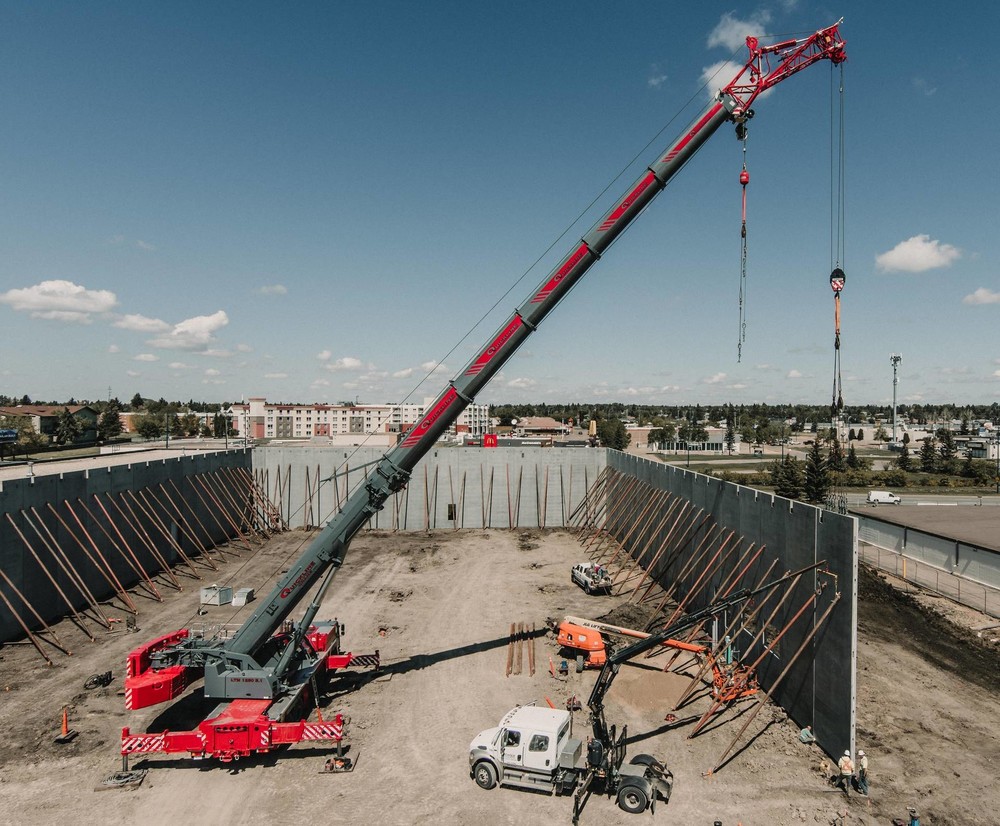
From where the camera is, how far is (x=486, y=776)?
568 inches

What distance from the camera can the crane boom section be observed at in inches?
648

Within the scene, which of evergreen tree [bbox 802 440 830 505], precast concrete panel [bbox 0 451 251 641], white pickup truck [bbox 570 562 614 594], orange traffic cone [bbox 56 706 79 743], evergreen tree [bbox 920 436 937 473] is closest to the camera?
orange traffic cone [bbox 56 706 79 743]

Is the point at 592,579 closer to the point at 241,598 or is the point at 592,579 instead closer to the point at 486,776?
the point at 486,776

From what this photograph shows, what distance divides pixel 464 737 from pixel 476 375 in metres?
10.7

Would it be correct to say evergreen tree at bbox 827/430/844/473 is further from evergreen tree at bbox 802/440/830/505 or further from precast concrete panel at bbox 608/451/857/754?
precast concrete panel at bbox 608/451/857/754

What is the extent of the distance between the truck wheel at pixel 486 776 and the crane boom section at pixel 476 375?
642 cm

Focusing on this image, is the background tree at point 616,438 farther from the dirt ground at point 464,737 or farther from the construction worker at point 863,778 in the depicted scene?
the construction worker at point 863,778

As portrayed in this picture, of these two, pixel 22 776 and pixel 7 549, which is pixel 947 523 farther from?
pixel 7 549

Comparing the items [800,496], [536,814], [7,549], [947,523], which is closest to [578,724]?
[536,814]

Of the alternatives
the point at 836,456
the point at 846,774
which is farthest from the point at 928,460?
the point at 846,774

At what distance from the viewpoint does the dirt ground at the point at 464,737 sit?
533 inches

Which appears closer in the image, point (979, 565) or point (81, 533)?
point (81, 533)

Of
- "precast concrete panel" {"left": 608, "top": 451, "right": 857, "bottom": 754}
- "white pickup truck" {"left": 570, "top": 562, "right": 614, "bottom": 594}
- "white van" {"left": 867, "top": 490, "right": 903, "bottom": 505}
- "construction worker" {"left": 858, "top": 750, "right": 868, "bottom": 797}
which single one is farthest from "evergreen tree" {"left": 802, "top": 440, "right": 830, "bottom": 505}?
"construction worker" {"left": 858, "top": 750, "right": 868, "bottom": 797}

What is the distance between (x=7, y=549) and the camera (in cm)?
2331
